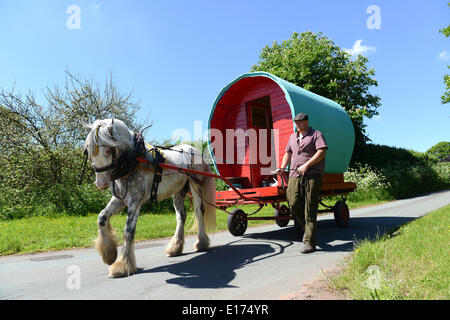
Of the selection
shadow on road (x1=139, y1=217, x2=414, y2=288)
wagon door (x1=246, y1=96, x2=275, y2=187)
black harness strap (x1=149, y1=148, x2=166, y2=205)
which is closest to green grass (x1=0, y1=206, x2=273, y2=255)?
shadow on road (x1=139, y1=217, x2=414, y2=288)

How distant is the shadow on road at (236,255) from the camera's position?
10.2ft

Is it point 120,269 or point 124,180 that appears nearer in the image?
point 120,269

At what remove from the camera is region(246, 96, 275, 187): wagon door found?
6404 mm

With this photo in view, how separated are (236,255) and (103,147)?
2.41m

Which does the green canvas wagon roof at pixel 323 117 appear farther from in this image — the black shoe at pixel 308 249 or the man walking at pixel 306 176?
the black shoe at pixel 308 249

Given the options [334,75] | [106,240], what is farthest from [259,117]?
[334,75]

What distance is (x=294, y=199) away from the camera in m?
4.43

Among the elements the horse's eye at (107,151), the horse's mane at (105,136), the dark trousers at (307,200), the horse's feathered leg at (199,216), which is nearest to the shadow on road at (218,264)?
the horse's feathered leg at (199,216)

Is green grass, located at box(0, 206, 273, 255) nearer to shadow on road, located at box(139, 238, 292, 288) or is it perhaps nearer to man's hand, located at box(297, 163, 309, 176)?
shadow on road, located at box(139, 238, 292, 288)

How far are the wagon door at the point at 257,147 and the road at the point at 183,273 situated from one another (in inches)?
68.5

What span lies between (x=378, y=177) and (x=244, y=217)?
13275mm

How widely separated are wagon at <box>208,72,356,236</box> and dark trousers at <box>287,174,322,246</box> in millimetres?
1153

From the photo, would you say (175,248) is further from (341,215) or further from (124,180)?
(341,215)

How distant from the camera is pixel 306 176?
4.36 metres
